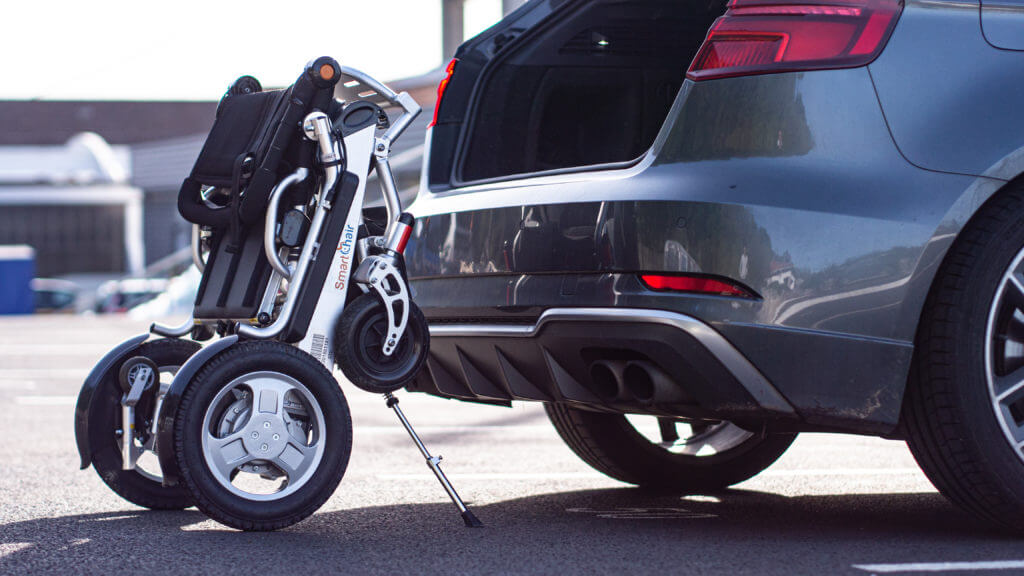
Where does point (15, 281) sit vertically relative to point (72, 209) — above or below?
above

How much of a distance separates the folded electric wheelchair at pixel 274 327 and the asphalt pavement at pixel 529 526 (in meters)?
0.21

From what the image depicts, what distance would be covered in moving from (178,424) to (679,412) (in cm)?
134

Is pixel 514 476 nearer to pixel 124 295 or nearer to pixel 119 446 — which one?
pixel 119 446

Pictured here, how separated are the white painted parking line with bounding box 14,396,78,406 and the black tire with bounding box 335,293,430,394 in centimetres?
606

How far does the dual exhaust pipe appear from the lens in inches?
140

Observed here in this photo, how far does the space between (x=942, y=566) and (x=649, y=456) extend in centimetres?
156

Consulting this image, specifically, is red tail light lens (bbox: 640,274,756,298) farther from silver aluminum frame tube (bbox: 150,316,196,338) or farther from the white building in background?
the white building in background

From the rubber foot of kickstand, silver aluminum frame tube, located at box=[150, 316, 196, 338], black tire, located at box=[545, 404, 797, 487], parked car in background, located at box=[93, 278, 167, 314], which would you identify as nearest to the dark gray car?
the rubber foot of kickstand

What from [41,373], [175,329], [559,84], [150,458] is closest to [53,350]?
[41,373]

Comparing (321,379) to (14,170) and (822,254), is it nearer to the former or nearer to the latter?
(822,254)

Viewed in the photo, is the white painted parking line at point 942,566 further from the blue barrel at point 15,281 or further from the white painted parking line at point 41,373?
the blue barrel at point 15,281

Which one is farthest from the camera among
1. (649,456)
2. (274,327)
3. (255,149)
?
(649,456)

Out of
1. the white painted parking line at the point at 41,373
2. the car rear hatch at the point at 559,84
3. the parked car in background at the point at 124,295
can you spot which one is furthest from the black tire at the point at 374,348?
the parked car in background at the point at 124,295

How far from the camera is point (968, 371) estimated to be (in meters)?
3.49
